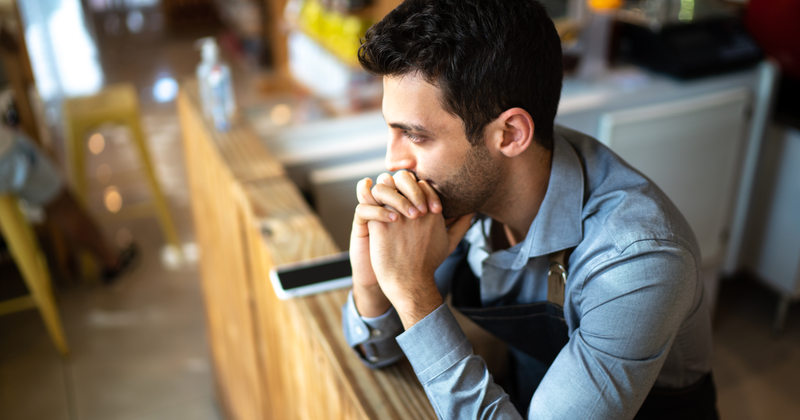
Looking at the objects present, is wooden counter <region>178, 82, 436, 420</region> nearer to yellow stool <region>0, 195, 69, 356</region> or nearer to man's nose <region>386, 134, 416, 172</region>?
man's nose <region>386, 134, 416, 172</region>

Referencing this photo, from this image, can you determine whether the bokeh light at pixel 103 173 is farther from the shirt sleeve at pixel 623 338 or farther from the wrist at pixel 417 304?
the shirt sleeve at pixel 623 338

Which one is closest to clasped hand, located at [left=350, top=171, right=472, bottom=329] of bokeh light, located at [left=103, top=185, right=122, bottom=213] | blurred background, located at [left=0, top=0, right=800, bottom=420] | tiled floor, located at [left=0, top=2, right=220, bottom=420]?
blurred background, located at [left=0, top=0, right=800, bottom=420]

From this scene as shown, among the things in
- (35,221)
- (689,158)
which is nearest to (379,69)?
(689,158)

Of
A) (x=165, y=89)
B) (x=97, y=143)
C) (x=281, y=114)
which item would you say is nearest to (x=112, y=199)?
(x=97, y=143)

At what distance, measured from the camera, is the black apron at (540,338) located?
1015 millimetres

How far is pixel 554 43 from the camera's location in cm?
94

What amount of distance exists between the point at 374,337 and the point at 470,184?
0.93ft

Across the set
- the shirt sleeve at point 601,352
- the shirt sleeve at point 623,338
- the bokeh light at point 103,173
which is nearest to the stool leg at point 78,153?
the bokeh light at point 103,173

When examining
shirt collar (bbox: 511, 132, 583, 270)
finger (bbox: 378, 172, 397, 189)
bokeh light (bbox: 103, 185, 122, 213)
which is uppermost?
finger (bbox: 378, 172, 397, 189)

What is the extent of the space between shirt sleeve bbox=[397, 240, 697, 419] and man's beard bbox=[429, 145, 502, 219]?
0.62 ft

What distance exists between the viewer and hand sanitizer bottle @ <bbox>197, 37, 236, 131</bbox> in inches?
73.7

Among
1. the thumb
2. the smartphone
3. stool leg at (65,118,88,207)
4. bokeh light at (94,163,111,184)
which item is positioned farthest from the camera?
bokeh light at (94,163,111,184)

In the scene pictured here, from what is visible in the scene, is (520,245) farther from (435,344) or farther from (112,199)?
(112,199)

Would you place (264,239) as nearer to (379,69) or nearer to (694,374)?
Result: (379,69)
